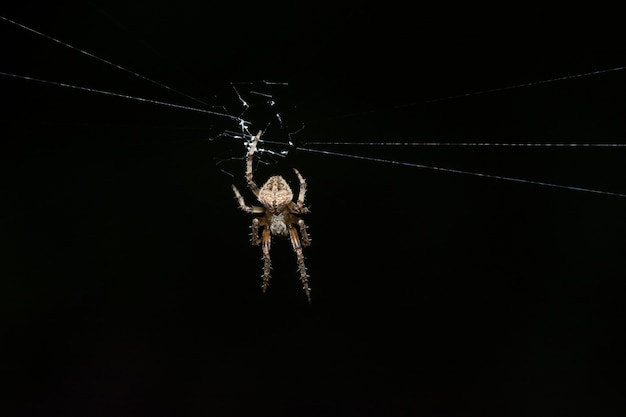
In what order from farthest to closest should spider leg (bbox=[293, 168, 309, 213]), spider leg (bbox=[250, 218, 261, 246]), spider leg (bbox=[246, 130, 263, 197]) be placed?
spider leg (bbox=[250, 218, 261, 246]), spider leg (bbox=[293, 168, 309, 213]), spider leg (bbox=[246, 130, 263, 197])

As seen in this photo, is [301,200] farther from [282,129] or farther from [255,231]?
[282,129]

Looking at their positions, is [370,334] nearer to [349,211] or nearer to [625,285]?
[349,211]

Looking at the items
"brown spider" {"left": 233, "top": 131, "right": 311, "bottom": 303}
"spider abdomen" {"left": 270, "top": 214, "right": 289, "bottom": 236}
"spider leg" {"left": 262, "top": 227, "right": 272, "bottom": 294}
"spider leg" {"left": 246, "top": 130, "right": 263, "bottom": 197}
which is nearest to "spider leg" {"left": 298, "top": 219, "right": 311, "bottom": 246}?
"brown spider" {"left": 233, "top": 131, "right": 311, "bottom": 303}

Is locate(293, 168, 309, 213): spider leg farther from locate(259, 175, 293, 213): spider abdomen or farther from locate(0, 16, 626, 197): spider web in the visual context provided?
locate(0, 16, 626, 197): spider web

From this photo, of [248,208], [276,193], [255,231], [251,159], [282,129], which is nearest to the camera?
[251,159]

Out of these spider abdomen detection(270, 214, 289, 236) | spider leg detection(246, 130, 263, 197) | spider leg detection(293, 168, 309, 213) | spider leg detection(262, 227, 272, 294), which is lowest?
spider leg detection(262, 227, 272, 294)

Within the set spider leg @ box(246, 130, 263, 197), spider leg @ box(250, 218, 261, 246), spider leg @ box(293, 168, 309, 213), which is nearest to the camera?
spider leg @ box(246, 130, 263, 197)

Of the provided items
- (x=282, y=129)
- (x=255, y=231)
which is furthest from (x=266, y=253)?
(x=282, y=129)

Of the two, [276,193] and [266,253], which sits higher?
[276,193]

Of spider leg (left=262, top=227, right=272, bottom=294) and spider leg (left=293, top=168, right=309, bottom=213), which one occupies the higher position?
spider leg (left=293, top=168, right=309, bottom=213)
